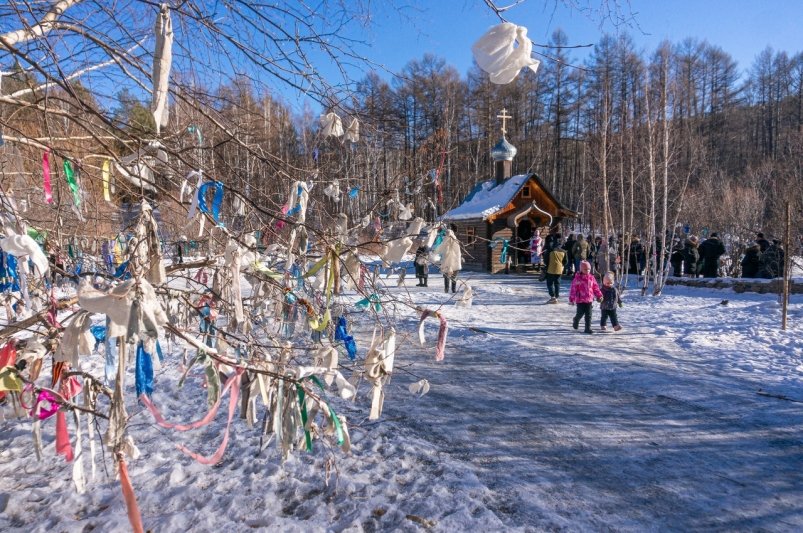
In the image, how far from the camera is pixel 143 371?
1.83 m

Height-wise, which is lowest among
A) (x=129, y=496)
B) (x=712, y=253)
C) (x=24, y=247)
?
(x=129, y=496)

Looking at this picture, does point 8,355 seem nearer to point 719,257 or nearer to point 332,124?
point 332,124

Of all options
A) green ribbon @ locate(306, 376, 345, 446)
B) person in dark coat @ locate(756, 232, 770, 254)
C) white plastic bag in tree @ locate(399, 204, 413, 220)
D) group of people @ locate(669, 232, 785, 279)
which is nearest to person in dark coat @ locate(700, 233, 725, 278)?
group of people @ locate(669, 232, 785, 279)

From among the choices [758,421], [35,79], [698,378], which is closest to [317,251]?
[35,79]

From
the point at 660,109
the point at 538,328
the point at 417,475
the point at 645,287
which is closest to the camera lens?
the point at 417,475

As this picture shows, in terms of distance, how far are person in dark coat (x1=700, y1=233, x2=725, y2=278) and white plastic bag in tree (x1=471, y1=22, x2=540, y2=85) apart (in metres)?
15.7

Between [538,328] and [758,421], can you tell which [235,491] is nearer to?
[758,421]

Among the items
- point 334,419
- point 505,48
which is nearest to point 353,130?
point 505,48

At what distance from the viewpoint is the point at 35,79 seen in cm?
239

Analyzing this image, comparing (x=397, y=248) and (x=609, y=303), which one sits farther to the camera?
(x=609, y=303)

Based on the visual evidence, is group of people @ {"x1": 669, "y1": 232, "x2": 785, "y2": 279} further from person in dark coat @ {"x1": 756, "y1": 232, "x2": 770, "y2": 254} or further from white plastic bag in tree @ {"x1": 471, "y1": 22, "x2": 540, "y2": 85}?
white plastic bag in tree @ {"x1": 471, "y1": 22, "x2": 540, "y2": 85}

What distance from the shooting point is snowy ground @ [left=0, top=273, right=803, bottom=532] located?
3.15 meters

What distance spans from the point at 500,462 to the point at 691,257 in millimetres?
14966

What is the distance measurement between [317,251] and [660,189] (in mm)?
13194
